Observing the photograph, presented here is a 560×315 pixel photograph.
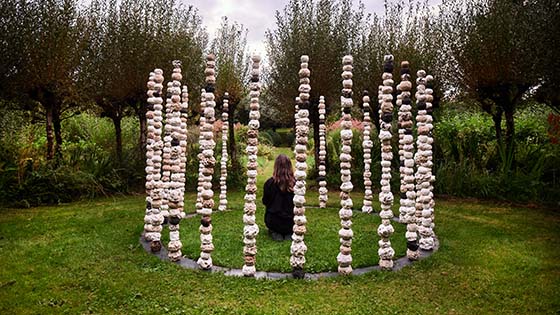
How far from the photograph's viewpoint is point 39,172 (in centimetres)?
1192

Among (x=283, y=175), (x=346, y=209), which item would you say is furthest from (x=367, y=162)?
(x=346, y=209)

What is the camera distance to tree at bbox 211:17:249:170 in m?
15.8

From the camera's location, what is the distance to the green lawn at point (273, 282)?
16.9 ft

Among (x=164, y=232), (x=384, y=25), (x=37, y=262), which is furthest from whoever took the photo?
(x=384, y=25)

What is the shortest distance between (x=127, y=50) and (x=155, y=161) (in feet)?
24.2

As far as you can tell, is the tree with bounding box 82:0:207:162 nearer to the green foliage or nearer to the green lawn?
the green lawn

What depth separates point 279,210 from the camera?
26.2 feet

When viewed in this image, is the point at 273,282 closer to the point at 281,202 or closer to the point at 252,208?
the point at 252,208

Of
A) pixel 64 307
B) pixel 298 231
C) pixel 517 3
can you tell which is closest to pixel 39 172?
pixel 64 307

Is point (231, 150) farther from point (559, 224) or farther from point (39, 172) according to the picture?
point (559, 224)

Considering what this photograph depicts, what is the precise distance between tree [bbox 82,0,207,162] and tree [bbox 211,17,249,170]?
1.30 meters

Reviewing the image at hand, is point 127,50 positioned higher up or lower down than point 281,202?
higher up

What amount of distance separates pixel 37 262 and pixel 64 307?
198 centimetres

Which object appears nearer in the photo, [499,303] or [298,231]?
[499,303]
